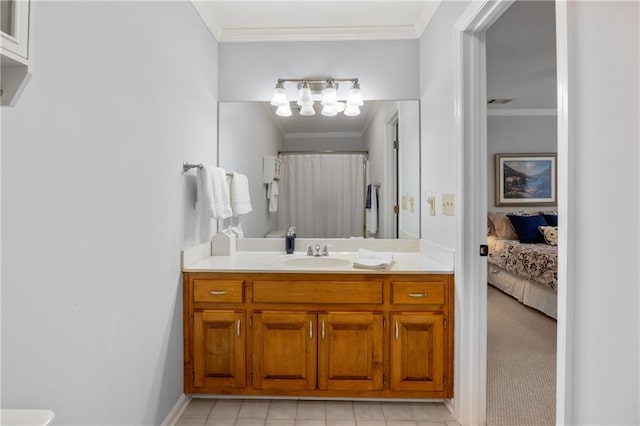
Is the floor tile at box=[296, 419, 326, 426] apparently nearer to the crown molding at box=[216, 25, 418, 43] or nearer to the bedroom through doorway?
the bedroom through doorway

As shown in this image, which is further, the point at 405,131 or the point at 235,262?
the point at 405,131

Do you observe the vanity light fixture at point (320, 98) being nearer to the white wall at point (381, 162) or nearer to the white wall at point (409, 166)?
the white wall at point (381, 162)

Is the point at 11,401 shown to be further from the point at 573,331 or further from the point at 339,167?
the point at 339,167

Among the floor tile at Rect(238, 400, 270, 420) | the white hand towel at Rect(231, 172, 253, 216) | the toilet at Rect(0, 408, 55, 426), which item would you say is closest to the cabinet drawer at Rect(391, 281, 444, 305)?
the floor tile at Rect(238, 400, 270, 420)

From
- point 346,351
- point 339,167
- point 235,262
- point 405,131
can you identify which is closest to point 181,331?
point 235,262

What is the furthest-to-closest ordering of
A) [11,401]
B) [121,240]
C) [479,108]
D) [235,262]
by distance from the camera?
[235,262]
[479,108]
[121,240]
[11,401]

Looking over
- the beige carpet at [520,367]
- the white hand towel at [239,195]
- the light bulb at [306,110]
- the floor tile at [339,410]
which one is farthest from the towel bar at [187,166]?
the beige carpet at [520,367]

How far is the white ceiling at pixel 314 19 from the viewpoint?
214cm

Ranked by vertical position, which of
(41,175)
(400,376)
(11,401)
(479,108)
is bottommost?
(400,376)

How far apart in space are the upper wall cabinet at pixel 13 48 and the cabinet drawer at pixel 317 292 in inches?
57.0

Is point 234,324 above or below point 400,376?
above

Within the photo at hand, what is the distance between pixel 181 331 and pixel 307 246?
1037 millimetres

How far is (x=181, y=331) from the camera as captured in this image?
1938mm

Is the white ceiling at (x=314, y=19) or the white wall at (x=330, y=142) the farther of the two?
the white wall at (x=330, y=142)
